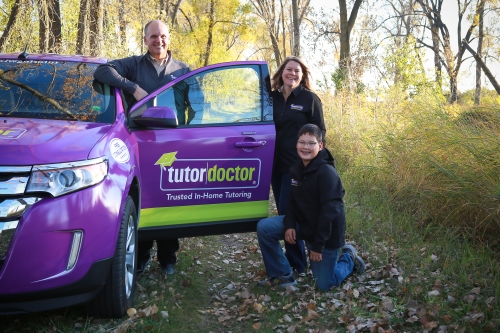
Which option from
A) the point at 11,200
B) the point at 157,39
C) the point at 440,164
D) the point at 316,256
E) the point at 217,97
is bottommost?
the point at 316,256

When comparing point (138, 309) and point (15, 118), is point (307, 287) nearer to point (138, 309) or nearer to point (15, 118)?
point (138, 309)

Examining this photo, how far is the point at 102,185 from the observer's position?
312cm

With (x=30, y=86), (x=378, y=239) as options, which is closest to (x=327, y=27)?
(x=378, y=239)

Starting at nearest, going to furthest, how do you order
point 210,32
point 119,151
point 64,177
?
point 64,177 < point 119,151 < point 210,32

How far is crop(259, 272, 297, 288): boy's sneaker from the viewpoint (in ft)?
14.9

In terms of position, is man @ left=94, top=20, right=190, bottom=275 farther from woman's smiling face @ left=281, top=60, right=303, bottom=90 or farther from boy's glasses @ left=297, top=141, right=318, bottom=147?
boy's glasses @ left=297, top=141, right=318, bottom=147

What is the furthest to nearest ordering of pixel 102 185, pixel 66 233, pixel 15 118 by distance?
pixel 15 118, pixel 102 185, pixel 66 233

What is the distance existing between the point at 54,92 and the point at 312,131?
2068mm

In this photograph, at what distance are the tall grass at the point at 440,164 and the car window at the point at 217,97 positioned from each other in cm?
215

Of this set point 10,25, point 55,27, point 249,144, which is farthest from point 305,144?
point 55,27

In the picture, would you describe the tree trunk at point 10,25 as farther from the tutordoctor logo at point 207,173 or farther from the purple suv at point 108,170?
the tutordoctor logo at point 207,173

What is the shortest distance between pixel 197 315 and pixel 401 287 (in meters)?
1.69

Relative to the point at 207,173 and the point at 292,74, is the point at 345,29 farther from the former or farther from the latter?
the point at 207,173

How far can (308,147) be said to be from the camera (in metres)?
4.22
